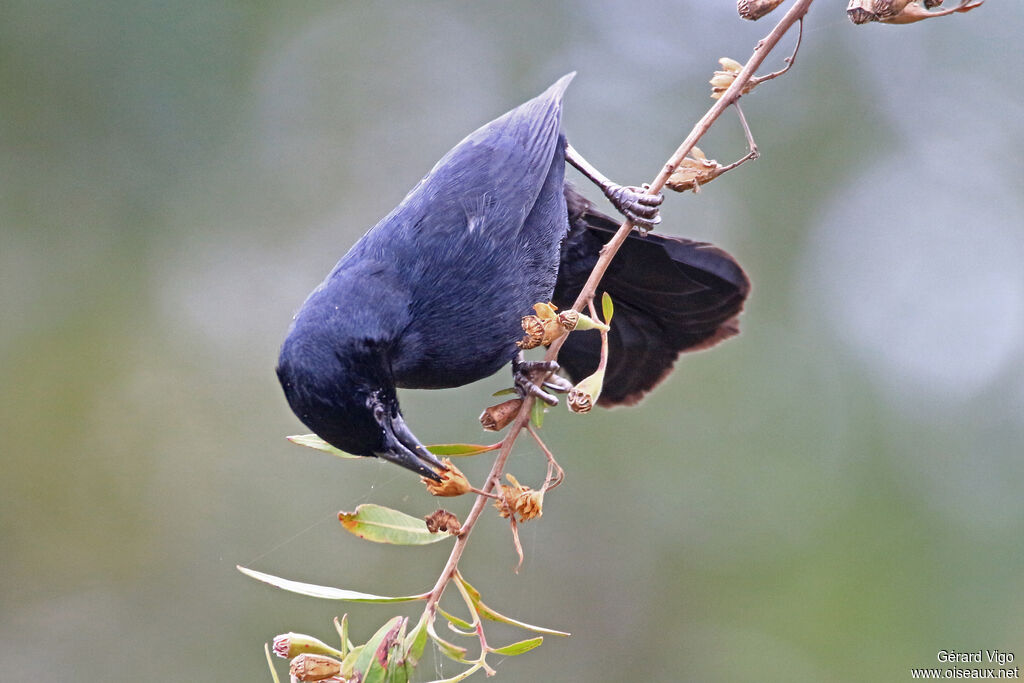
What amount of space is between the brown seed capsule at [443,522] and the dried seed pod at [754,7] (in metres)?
1.76

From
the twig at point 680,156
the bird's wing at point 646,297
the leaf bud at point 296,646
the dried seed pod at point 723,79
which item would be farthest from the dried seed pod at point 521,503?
the bird's wing at point 646,297

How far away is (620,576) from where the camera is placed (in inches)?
274

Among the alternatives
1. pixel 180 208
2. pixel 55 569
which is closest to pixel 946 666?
pixel 55 569

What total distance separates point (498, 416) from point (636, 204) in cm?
148

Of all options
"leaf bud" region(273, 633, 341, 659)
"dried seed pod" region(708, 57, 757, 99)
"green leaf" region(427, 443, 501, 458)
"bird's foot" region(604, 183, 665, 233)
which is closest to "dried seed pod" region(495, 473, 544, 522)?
"green leaf" region(427, 443, 501, 458)

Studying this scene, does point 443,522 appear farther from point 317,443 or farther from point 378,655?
point 317,443

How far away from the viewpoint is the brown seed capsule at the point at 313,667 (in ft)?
7.31

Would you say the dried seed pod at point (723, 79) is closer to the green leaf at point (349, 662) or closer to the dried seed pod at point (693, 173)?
the dried seed pod at point (693, 173)

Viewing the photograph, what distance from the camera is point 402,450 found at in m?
3.05

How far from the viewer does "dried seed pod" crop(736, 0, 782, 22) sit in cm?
287

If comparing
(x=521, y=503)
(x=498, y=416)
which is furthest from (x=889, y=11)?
(x=521, y=503)

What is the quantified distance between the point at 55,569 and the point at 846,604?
19.0 feet

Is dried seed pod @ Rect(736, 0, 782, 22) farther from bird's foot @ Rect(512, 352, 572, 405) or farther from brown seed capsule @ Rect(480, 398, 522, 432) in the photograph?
brown seed capsule @ Rect(480, 398, 522, 432)

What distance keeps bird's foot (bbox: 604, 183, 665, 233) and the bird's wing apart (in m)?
0.17
